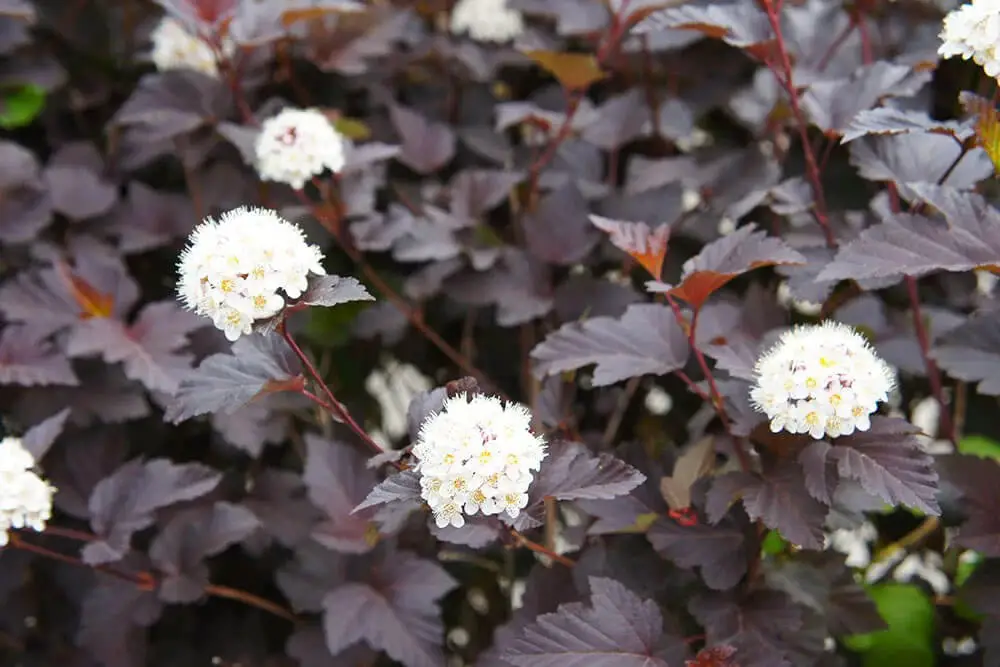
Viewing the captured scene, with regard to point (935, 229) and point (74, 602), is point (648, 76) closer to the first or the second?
point (935, 229)

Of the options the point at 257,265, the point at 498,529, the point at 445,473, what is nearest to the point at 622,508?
the point at 498,529

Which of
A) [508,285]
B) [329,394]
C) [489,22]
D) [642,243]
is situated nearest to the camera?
[329,394]

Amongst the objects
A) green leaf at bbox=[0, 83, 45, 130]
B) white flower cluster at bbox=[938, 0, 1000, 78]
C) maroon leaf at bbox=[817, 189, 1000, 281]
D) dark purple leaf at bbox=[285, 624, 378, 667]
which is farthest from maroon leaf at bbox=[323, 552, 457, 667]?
green leaf at bbox=[0, 83, 45, 130]

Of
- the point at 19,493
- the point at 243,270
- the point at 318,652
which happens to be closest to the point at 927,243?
the point at 243,270

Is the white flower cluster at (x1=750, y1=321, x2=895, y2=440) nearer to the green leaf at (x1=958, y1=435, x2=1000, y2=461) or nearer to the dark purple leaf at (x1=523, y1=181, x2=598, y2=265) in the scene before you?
the dark purple leaf at (x1=523, y1=181, x2=598, y2=265)

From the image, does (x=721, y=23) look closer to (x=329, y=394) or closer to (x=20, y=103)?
(x=329, y=394)
